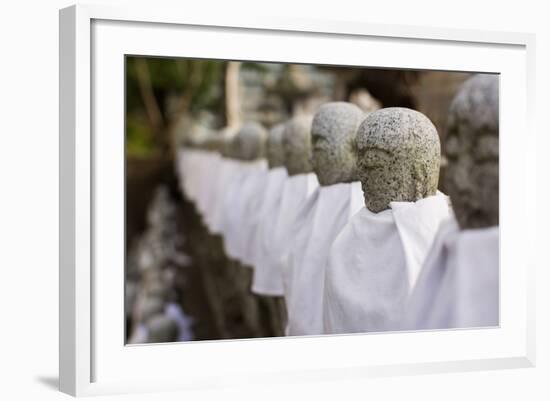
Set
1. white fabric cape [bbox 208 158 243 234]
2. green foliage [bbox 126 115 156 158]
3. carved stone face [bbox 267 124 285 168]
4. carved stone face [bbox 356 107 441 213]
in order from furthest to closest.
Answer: green foliage [bbox 126 115 156 158] → white fabric cape [bbox 208 158 243 234] → carved stone face [bbox 267 124 285 168] → carved stone face [bbox 356 107 441 213]

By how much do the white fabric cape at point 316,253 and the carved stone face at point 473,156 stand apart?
2.08 ft

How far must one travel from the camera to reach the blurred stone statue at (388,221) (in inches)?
117

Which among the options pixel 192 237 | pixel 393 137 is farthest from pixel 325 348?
pixel 192 237

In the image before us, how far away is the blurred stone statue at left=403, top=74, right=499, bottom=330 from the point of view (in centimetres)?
279

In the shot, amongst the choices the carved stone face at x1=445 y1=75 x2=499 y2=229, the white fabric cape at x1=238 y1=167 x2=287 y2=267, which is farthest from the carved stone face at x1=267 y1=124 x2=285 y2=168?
the carved stone face at x1=445 y1=75 x2=499 y2=229

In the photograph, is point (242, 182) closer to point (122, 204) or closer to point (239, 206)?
point (239, 206)

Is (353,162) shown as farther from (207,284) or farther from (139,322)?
(139,322)

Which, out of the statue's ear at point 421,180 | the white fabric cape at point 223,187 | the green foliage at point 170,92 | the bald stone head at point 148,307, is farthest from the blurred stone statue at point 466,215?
the green foliage at point 170,92

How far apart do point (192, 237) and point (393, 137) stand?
7089 mm

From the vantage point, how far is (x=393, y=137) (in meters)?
2.98

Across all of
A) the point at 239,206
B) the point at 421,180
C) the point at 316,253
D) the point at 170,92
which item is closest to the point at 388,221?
the point at 421,180

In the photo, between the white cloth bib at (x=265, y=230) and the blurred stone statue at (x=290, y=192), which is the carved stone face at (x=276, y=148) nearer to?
the white cloth bib at (x=265, y=230)

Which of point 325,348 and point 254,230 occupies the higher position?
point 254,230

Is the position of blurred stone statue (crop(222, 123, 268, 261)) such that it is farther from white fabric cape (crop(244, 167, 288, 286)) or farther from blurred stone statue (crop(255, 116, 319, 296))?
blurred stone statue (crop(255, 116, 319, 296))
